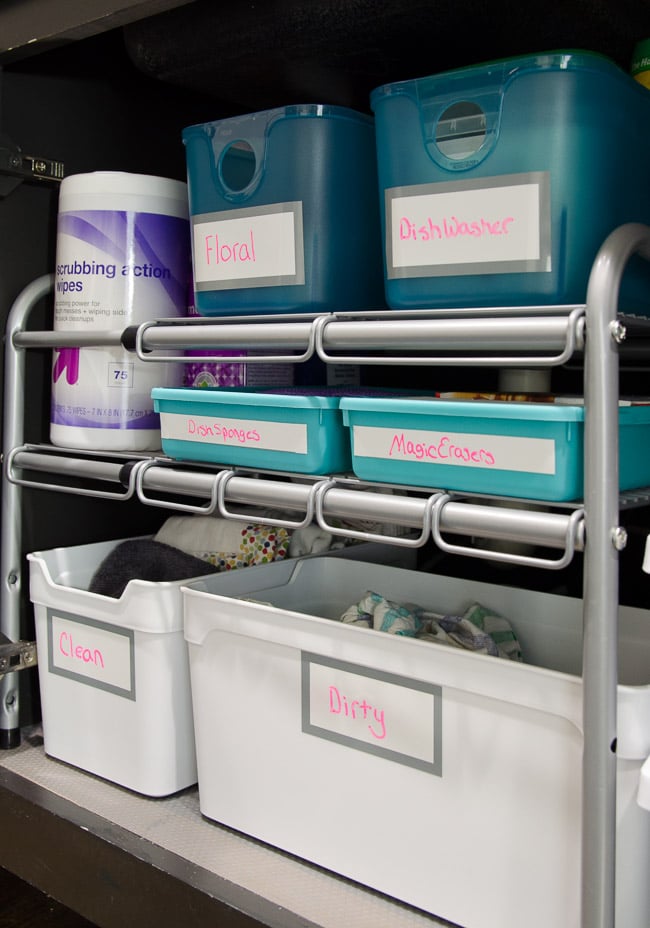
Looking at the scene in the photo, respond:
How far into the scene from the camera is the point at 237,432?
100cm

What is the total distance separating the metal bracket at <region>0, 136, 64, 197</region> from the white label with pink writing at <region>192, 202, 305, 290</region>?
12.4 inches

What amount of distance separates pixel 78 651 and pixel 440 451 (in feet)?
1.90

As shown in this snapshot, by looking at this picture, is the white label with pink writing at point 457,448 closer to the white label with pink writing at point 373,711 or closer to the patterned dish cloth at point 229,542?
the white label with pink writing at point 373,711

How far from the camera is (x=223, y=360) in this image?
0.99 m

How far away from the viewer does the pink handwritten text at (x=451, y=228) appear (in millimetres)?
809

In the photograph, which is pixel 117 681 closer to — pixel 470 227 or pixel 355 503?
pixel 355 503

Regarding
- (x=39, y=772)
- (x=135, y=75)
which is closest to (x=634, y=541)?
(x=39, y=772)

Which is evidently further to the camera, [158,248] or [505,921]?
[158,248]

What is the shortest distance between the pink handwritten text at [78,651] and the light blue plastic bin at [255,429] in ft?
0.89

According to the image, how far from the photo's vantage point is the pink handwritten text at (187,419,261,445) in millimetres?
984

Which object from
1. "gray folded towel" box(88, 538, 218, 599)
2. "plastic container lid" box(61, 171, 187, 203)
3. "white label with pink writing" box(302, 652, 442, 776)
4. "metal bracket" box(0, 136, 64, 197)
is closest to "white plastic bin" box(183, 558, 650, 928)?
"white label with pink writing" box(302, 652, 442, 776)

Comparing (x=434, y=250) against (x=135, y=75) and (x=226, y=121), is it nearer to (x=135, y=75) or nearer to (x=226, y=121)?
(x=226, y=121)

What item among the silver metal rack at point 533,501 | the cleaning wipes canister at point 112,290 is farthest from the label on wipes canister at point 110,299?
the silver metal rack at point 533,501

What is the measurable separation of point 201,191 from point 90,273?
0.67ft
